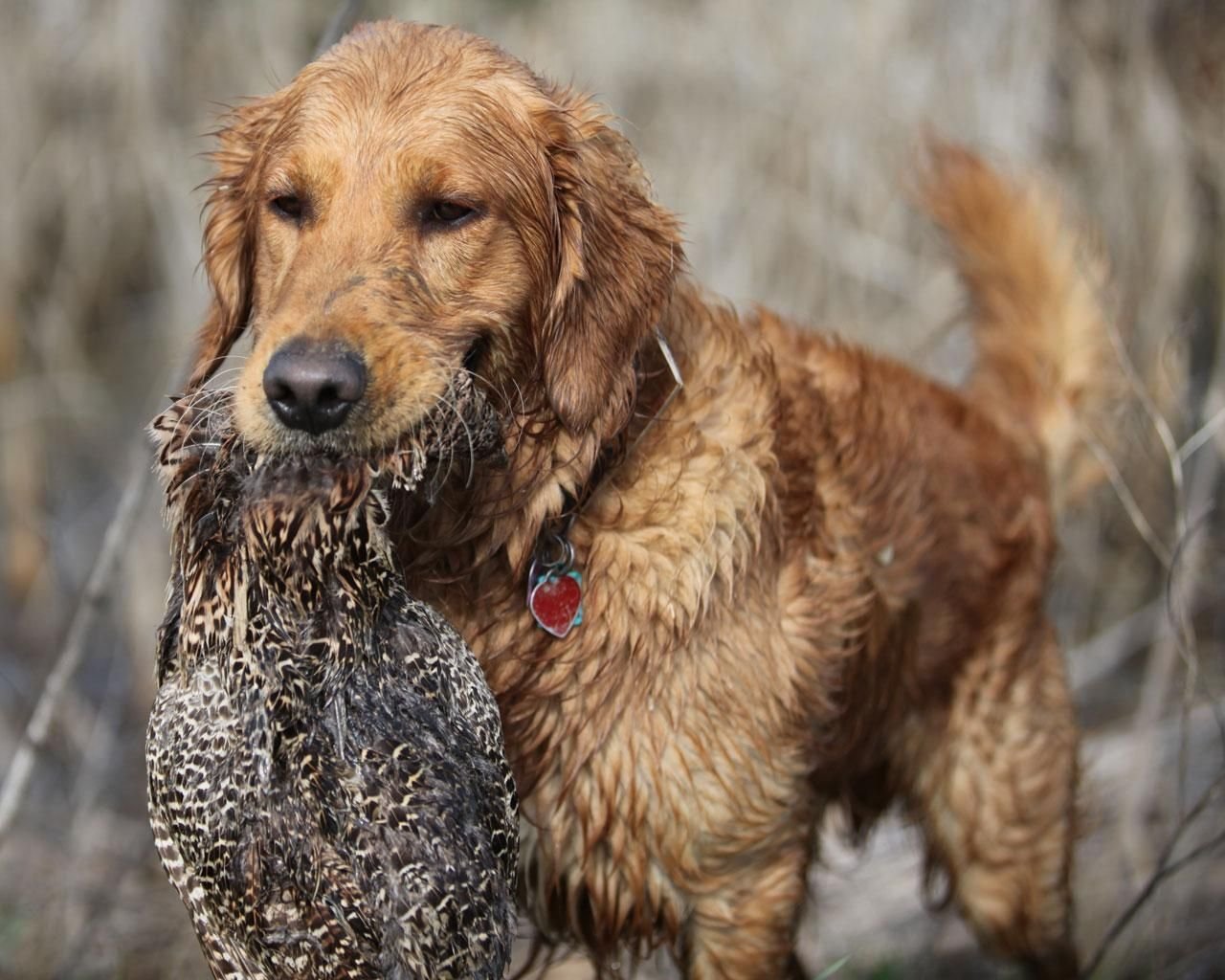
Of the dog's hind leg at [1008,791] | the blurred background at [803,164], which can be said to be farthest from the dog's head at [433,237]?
the blurred background at [803,164]

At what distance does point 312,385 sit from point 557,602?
2.46ft

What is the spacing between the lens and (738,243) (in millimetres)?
6008

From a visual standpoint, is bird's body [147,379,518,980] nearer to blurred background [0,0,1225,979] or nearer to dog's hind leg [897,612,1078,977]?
dog's hind leg [897,612,1078,977]

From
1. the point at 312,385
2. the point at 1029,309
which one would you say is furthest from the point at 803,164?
the point at 312,385

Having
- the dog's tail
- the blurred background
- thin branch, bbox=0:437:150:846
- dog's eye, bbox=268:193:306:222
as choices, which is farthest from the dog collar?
the blurred background

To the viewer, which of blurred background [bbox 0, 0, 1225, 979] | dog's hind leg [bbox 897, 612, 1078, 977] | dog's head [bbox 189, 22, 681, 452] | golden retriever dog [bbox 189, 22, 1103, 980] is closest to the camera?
dog's head [bbox 189, 22, 681, 452]

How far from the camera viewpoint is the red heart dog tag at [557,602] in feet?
9.11

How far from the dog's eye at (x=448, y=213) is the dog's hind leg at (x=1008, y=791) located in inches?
74.3

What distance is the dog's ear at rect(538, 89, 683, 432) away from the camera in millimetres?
2678

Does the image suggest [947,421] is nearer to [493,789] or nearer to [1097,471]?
[1097,471]

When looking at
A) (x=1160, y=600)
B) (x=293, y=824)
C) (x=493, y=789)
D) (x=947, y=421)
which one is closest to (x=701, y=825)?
(x=493, y=789)

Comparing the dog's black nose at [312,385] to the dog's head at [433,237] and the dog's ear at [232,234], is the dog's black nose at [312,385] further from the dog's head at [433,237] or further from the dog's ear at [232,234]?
the dog's ear at [232,234]

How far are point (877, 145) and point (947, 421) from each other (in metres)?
2.40

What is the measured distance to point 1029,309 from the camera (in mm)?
4266
